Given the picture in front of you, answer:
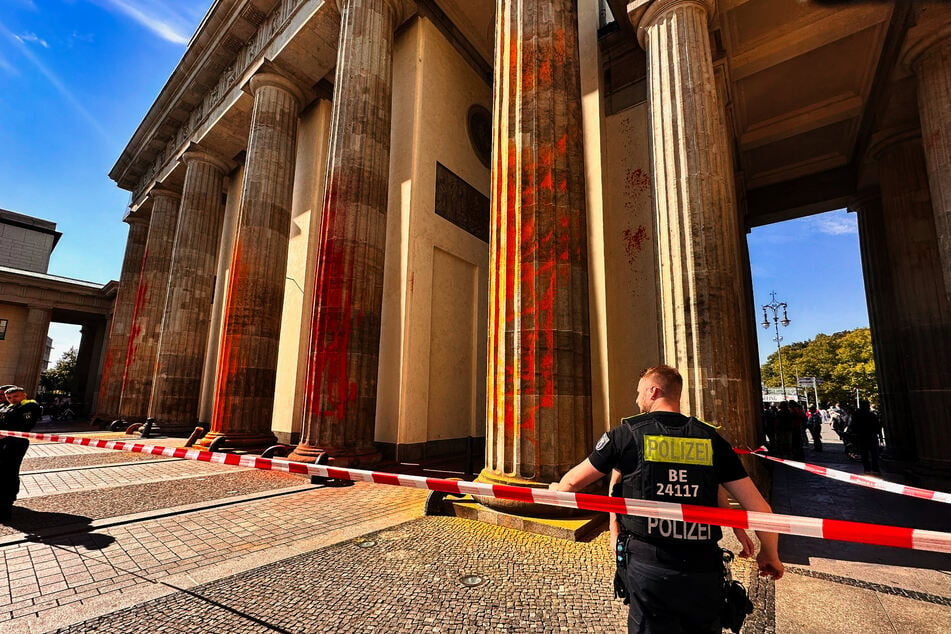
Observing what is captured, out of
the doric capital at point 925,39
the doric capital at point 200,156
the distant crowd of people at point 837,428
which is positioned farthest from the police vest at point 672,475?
the doric capital at point 200,156

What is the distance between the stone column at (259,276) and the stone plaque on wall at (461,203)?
5.10 m

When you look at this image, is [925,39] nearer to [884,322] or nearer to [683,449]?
[884,322]

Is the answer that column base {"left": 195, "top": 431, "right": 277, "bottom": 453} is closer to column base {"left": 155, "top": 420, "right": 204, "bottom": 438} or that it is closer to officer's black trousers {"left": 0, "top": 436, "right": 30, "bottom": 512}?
column base {"left": 155, "top": 420, "right": 204, "bottom": 438}

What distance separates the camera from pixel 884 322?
38.4 feet

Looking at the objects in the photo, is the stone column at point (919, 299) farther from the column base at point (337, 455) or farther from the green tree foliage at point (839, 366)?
the green tree foliage at point (839, 366)

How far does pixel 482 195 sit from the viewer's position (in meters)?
12.5

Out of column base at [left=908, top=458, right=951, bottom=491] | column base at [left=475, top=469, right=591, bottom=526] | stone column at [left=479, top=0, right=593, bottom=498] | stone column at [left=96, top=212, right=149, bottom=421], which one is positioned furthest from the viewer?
stone column at [left=96, top=212, right=149, bottom=421]

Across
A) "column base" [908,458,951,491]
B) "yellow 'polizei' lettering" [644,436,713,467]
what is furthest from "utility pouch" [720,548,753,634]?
"column base" [908,458,951,491]

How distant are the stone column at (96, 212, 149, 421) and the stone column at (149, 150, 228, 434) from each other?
5.48 metres

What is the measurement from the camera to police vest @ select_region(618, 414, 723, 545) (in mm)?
1852

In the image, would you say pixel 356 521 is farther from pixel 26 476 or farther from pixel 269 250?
pixel 269 250

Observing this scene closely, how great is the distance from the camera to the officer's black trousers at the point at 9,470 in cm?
491

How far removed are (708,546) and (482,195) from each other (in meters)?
11.7

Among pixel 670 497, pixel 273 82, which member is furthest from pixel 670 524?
pixel 273 82
